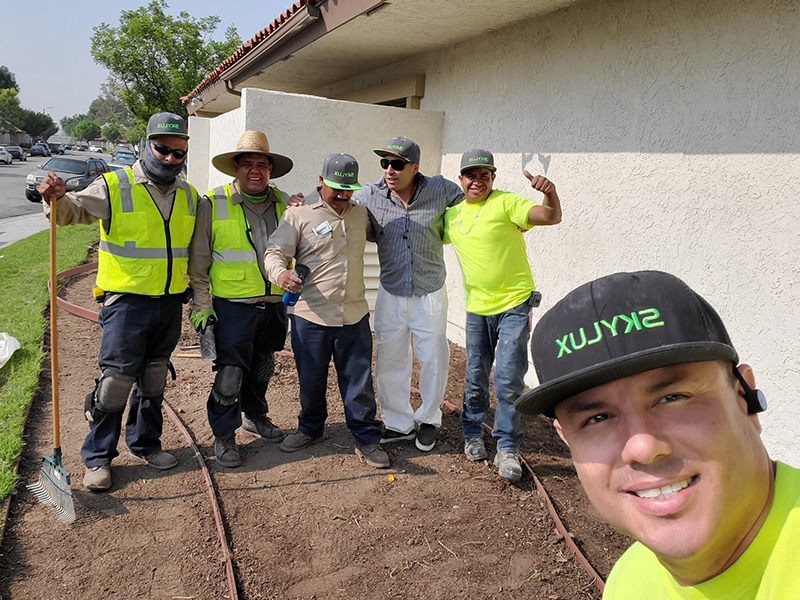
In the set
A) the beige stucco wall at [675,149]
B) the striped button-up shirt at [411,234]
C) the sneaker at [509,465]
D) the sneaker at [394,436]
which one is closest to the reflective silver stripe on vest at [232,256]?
the striped button-up shirt at [411,234]

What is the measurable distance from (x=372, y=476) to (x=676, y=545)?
11.3ft

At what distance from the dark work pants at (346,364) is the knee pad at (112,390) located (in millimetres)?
1143

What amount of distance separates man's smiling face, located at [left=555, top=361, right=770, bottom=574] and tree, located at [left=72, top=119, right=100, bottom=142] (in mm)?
144720

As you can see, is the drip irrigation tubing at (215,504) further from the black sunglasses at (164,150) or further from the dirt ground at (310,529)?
the black sunglasses at (164,150)

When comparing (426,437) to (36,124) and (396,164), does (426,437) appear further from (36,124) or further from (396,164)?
(36,124)

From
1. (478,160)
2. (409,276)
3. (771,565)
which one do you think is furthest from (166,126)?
(771,565)

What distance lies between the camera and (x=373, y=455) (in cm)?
423

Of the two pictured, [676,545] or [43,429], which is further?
[43,429]

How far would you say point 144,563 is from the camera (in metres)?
3.08

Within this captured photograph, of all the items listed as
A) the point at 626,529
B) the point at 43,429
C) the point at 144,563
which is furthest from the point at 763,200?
the point at 43,429

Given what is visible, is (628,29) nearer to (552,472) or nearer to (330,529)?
(552,472)

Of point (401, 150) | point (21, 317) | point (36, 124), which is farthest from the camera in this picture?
point (36, 124)

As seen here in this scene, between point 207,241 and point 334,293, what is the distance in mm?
946

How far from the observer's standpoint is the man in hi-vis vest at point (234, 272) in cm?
396
